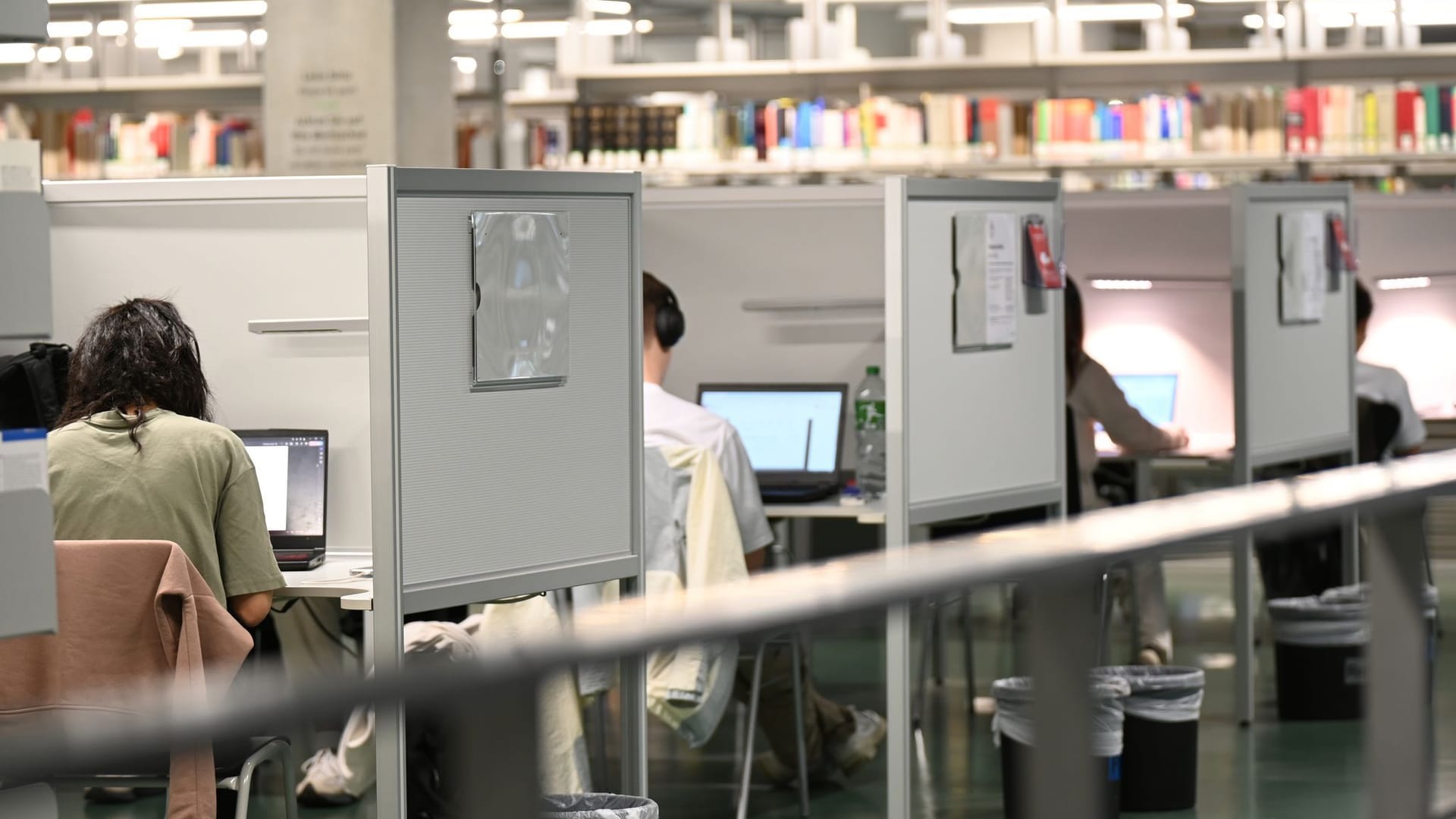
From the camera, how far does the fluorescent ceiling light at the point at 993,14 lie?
26.2 ft

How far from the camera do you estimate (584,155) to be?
805cm

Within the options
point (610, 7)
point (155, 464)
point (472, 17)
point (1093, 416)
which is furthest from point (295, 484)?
point (472, 17)

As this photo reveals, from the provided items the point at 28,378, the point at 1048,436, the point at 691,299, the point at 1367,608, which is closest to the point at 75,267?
the point at 28,378

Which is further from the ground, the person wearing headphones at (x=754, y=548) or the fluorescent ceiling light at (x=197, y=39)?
the fluorescent ceiling light at (x=197, y=39)

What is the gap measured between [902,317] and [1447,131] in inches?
201

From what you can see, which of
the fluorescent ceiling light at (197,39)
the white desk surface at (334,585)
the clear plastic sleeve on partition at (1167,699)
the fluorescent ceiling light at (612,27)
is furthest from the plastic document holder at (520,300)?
the fluorescent ceiling light at (197,39)

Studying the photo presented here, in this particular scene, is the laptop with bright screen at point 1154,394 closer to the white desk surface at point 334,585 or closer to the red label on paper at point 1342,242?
the red label on paper at point 1342,242

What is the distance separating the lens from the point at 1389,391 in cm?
529

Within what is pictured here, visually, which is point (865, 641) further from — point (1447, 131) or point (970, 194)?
point (1447, 131)

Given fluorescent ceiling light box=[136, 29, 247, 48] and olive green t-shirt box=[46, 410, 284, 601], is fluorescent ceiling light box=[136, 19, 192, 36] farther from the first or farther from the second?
olive green t-shirt box=[46, 410, 284, 601]

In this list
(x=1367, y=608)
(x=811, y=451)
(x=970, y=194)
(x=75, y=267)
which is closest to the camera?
(x=1367, y=608)

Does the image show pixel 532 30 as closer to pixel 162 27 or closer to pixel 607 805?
pixel 162 27

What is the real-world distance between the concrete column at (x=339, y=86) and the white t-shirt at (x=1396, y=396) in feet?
12.3

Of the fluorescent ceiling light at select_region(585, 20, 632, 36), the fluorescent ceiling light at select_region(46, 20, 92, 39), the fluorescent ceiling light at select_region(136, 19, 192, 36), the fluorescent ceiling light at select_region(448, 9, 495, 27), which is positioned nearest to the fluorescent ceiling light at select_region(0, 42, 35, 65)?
the fluorescent ceiling light at select_region(46, 20, 92, 39)
